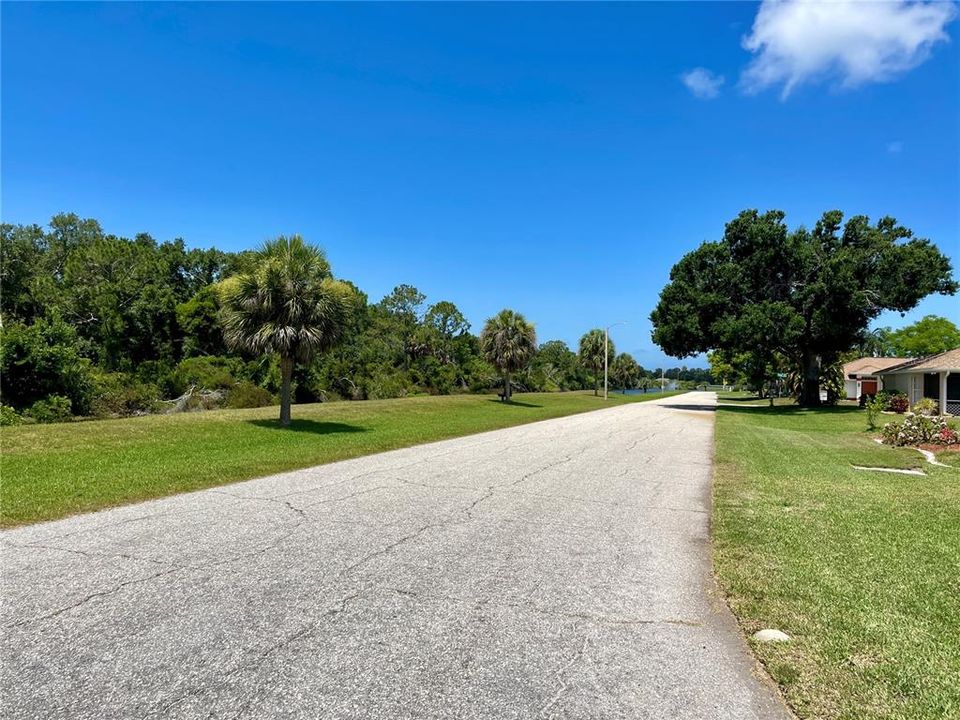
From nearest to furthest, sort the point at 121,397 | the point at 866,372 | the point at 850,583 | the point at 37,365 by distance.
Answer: the point at 850,583 → the point at 37,365 → the point at 121,397 → the point at 866,372

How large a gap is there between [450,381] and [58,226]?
3786 cm

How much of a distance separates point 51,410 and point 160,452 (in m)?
10.3

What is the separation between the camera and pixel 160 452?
11727 millimetres

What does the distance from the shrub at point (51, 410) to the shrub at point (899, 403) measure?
39.3 meters

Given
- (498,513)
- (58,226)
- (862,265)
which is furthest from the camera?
(58,226)

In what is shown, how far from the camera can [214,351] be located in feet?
131

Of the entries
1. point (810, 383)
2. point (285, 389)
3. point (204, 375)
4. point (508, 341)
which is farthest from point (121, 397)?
point (810, 383)

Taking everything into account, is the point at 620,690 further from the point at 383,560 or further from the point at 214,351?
the point at 214,351

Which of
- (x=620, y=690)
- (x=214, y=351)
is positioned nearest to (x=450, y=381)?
(x=214, y=351)

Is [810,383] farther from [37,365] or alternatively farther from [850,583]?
[37,365]

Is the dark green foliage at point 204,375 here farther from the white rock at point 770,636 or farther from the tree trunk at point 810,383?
the tree trunk at point 810,383

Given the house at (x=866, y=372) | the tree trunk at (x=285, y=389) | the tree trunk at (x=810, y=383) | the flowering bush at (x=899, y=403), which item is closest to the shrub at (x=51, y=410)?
the tree trunk at (x=285, y=389)

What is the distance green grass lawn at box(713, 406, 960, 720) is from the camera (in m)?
3.16

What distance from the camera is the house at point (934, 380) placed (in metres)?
29.9
